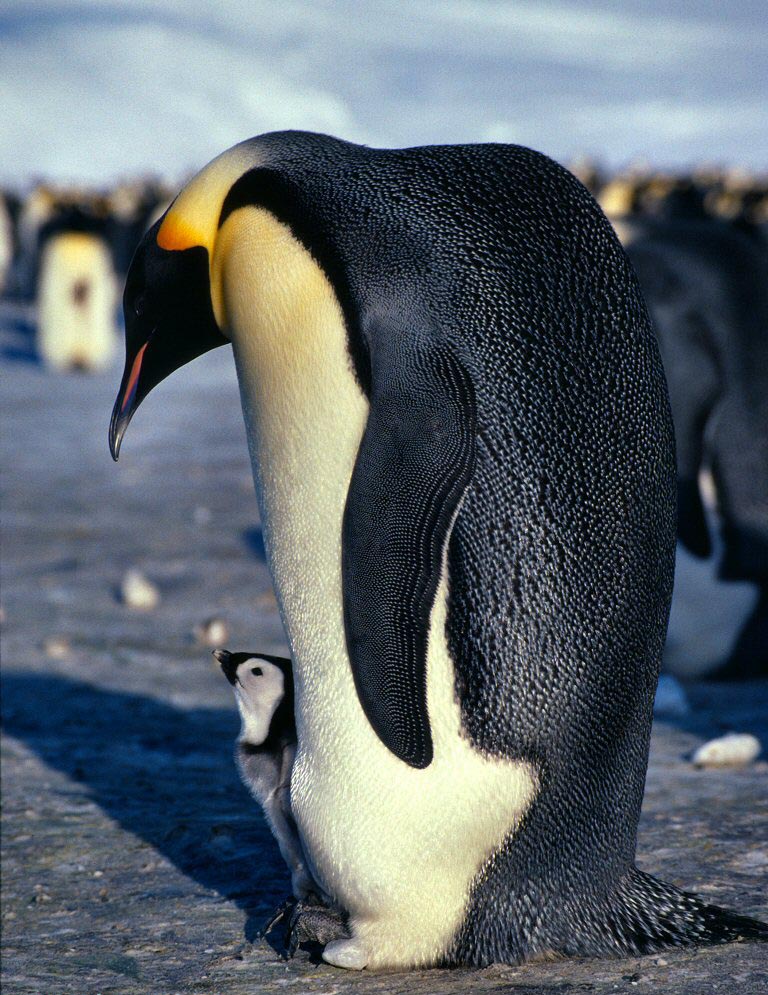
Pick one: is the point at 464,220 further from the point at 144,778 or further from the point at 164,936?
the point at 144,778

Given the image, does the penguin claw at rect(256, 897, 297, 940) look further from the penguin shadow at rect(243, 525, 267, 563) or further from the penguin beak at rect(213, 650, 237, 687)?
the penguin shadow at rect(243, 525, 267, 563)

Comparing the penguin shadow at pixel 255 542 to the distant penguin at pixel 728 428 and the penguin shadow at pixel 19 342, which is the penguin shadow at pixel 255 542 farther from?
the penguin shadow at pixel 19 342

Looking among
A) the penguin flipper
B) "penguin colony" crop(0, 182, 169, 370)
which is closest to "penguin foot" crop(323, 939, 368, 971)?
the penguin flipper

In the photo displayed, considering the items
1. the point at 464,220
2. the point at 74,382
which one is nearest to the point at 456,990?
the point at 464,220

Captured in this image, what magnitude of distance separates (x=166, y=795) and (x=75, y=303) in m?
11.2

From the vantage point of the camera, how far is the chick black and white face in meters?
2.55

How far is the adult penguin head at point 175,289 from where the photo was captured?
2.54 m

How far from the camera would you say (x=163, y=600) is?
5352 mm

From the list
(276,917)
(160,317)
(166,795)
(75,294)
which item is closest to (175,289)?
(160,317)

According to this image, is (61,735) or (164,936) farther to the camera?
(61,735)

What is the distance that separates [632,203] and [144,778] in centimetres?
1945

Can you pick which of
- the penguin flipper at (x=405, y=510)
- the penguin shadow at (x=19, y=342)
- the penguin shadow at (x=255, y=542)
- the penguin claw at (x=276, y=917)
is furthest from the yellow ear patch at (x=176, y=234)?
the penguin shadow at (x=19, y=342)

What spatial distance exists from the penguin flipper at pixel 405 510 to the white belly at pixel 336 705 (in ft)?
0.15

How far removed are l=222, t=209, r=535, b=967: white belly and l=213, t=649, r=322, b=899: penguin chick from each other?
10cm
